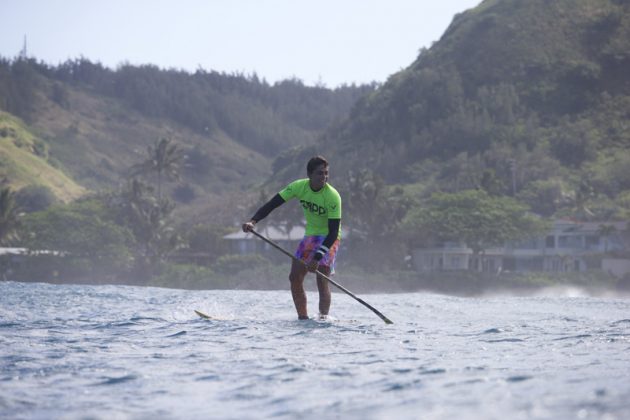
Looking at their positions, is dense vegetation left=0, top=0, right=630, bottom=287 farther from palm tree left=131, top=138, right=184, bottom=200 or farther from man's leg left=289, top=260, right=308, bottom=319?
man's leg left=289, top=260, right=308, bottom=319

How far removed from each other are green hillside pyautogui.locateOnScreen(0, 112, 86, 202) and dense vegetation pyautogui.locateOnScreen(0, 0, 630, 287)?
5.28 meters

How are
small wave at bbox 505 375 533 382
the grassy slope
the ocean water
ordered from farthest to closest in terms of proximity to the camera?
the grassy slope → small wave at bbox 505 375 533 382 → the ocean water

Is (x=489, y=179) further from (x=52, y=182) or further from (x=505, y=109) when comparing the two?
(x=52, y=182)

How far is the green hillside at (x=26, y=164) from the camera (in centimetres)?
12750

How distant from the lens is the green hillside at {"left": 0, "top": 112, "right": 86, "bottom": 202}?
12750cm

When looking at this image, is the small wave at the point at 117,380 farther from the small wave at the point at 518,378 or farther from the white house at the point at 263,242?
the white house at the point at 263,242

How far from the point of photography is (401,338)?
1131 cm

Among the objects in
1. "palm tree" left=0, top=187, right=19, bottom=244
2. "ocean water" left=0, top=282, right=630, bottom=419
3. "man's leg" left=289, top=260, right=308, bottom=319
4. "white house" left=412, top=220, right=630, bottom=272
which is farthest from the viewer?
"palm tree" left=0, top=187, right=19, bottom=244

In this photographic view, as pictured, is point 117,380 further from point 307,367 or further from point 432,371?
point 432,371

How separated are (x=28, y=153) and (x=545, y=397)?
143 meters

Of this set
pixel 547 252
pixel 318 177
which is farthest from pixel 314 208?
pixel 547 252

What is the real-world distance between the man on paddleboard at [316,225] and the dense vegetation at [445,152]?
65711 millimetres

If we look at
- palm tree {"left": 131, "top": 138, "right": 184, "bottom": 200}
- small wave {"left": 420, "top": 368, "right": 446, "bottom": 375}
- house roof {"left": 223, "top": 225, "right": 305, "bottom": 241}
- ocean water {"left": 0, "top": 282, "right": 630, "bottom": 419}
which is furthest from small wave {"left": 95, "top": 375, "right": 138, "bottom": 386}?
palm tree {"left": 131, "top": 138, "right": 184, "bottom": 200}

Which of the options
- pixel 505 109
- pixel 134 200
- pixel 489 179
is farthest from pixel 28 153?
pixel 489 179
